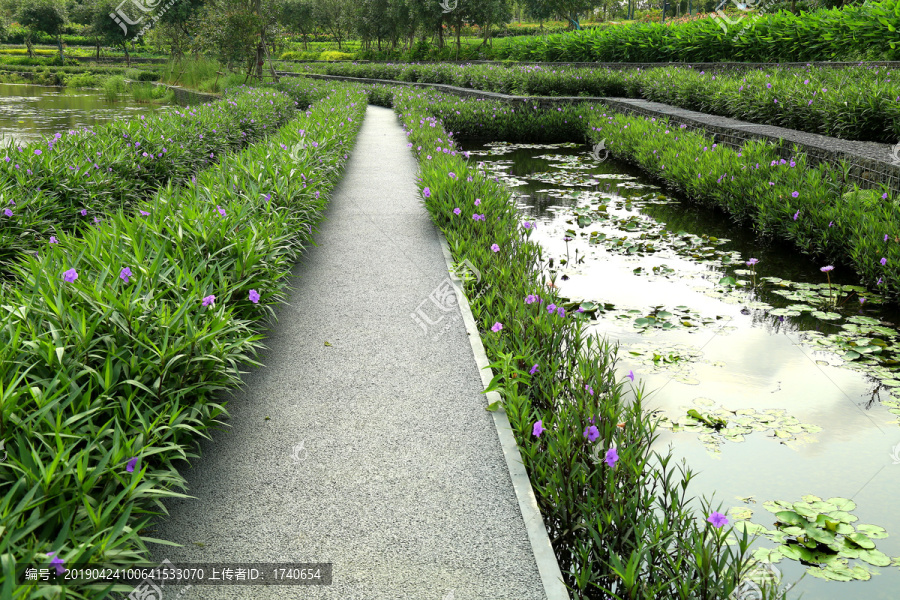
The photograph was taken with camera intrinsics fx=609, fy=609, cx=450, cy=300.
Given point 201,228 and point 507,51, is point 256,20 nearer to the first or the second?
point 507,51

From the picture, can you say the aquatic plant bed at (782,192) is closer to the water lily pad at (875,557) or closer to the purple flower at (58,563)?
the water lily pad at (875,557)

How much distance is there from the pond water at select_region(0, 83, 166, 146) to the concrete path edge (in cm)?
1088

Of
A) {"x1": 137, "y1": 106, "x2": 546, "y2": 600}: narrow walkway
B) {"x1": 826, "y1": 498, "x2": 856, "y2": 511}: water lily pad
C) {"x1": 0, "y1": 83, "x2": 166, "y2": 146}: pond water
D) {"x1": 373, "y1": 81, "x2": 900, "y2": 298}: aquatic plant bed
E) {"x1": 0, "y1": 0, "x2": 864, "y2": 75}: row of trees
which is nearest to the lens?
{"x1": 137, "y1": 106, "x2": 546, "y2": 600}: narrow walkway

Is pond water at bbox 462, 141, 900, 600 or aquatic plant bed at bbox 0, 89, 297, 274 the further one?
aquatic plant bed at bbox 0, 89, 297, 274

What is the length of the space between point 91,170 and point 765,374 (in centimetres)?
607

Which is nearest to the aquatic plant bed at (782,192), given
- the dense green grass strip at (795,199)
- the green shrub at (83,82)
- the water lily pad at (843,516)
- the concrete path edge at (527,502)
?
the dense green grass strip at (795,199)

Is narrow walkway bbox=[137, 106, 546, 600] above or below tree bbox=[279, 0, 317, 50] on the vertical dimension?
below

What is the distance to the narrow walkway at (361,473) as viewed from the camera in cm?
206

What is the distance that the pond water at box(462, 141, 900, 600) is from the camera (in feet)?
7.82

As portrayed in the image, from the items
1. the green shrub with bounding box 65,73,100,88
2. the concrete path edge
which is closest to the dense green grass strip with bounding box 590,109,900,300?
the concrete path edge

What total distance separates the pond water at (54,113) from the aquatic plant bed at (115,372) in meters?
9.46

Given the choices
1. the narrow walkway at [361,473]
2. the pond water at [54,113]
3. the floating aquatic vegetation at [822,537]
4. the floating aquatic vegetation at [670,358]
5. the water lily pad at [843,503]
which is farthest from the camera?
the pond water at [54,113]

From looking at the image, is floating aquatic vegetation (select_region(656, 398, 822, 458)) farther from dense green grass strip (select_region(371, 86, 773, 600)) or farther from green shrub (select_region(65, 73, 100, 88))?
green shrub (select_region(65, 73, 100, 88))

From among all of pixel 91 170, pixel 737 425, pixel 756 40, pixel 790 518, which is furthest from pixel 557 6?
pixel 790 518
